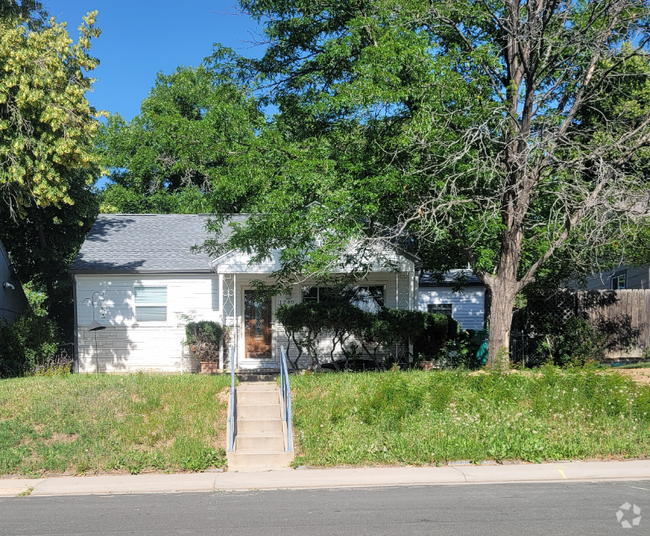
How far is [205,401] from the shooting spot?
1080 cm

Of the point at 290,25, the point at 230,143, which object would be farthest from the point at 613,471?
the point at 290,25

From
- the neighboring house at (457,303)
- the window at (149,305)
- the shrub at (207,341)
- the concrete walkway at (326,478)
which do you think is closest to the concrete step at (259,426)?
the concrete walkway at (326,478)

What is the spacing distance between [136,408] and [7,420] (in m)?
1.92

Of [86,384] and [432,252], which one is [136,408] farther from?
[432,252]

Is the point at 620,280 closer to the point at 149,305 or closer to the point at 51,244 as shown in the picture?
the point at 149,305

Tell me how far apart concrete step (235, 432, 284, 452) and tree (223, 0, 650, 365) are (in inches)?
114

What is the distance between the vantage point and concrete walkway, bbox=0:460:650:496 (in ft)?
27.0

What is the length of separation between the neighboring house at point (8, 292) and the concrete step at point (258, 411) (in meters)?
10.7

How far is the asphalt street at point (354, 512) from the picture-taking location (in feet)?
21.1

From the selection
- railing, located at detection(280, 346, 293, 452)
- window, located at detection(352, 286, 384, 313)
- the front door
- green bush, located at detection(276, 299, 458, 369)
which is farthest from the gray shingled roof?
railing, located at detection(280, 346, 293, 452)

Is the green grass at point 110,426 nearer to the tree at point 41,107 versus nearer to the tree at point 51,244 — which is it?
the tree at point 41,107

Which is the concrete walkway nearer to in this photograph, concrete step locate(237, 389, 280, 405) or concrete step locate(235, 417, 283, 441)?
concrete step locate(235, 417, 283, 441)

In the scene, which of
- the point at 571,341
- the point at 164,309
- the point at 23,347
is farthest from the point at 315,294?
the point at 23,347

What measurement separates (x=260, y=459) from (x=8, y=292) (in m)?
13.7
